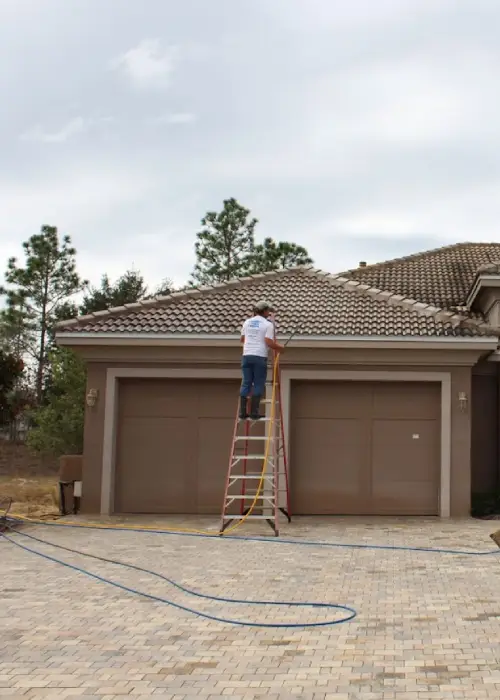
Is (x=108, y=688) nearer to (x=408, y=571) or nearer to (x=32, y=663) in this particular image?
(x=32, y=663)

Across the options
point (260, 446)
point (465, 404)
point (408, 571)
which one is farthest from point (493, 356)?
point (408, 571)

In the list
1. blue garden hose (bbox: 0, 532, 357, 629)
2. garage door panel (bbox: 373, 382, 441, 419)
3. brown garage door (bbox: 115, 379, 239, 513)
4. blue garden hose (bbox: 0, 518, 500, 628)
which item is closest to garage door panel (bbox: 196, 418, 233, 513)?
brown garage door (bbox: 115, 379, 239, 513)

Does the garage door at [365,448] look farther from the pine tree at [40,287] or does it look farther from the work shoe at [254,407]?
the pine tree at [40,287]

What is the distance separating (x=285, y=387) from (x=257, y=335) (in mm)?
2370

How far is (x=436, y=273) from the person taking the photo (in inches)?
814

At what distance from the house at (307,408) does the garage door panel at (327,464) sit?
0.7 inches

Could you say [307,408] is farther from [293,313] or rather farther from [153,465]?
[153,465]

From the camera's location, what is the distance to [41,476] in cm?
3269

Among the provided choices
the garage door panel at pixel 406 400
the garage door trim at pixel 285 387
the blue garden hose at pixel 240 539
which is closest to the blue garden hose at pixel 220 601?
the blue garden hose at pixel 240 539

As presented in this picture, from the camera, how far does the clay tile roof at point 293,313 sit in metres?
14.2

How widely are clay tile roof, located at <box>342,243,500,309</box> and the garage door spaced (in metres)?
4.55

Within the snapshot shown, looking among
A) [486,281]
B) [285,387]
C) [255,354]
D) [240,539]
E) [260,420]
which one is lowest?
[240,539]

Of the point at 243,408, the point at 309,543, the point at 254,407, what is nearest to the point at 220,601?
the point at 309,543

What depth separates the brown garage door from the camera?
1440cm
